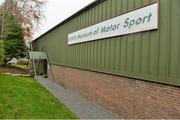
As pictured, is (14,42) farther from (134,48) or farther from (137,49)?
(137,49)

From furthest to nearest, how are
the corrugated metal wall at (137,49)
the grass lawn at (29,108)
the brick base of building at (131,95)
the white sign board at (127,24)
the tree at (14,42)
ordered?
the tree at (14,42), the grass lawn at (29,108), the white sign board at (127,24), the brick base of building at (131,95), the corrugated metal wall at (137,49)

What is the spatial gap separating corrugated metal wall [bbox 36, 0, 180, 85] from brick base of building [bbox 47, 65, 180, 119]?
0.23 meters

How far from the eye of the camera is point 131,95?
9.24 m

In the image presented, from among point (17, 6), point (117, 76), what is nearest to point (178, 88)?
point (117, 76)

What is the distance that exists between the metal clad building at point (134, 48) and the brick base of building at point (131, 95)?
21 cm

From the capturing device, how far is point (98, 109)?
1116 centimetres

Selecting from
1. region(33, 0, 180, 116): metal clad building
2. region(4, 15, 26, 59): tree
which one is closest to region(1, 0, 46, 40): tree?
region(4, 15, 26, 59): tree

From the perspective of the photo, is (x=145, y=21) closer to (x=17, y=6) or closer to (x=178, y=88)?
(x=178, y=88)

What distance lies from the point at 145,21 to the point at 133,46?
0.95 m

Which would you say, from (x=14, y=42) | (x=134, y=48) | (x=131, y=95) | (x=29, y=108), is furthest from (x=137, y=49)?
(x=14, y=42)

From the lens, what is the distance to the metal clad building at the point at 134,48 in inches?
284

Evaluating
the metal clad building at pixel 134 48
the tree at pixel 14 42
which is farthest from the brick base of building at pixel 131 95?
the tree at pixel 14 42

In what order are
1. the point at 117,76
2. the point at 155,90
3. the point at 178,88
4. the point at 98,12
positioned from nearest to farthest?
the point at 178,88 < the point at 155,90 < the point at 117,76 < the point at 98,12

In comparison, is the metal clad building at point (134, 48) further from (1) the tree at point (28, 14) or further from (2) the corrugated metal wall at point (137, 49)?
(1) the tree at point (28, 14)
